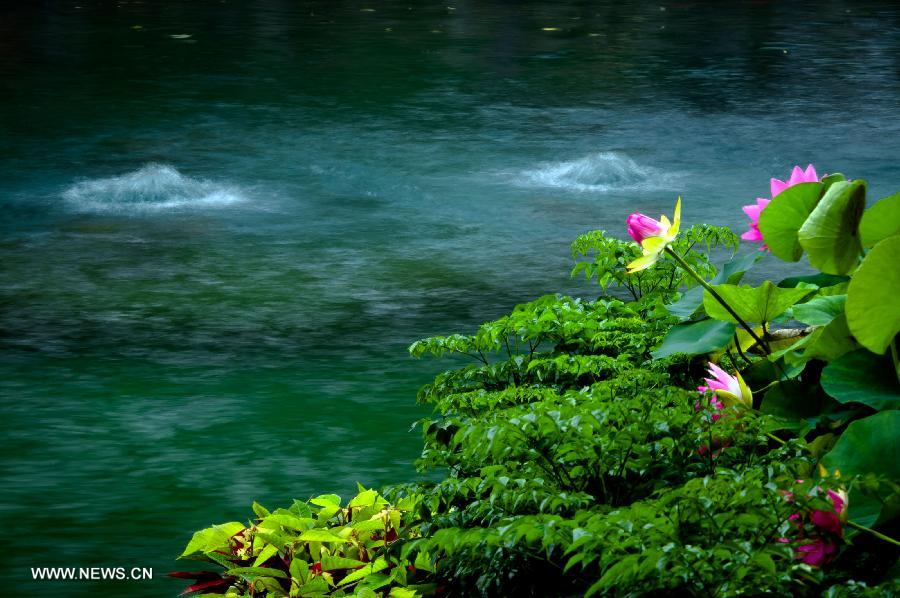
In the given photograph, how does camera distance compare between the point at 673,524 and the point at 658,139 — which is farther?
the point at 658,139

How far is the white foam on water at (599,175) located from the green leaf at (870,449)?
18.3 ft

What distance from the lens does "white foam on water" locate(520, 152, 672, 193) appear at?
802 centimetres

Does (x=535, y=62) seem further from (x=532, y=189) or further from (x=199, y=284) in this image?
(x=199, y=284)

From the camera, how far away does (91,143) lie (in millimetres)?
9242

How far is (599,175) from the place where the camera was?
321 inches

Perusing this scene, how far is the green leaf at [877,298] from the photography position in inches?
96.4

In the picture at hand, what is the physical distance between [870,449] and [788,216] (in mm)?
690

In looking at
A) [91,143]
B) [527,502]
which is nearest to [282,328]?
[527,502]

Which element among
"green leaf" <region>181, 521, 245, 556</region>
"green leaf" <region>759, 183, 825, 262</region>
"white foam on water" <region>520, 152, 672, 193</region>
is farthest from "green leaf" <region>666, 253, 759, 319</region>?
"white foam on water" <region>520, 152, 672, 193</region>

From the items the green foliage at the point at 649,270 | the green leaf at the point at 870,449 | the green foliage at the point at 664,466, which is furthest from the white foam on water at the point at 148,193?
the green leaf at the point at 870,449

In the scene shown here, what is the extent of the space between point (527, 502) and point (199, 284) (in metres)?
4.10

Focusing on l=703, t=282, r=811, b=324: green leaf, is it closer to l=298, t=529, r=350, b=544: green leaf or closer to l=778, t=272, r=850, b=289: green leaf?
l=778, t=272, r=850, b=289: green leaf

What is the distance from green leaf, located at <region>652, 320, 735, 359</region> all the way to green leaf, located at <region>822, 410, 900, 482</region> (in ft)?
1.68

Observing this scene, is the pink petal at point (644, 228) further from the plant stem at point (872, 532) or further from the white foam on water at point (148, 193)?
the white foam on water at point (148, 193)
